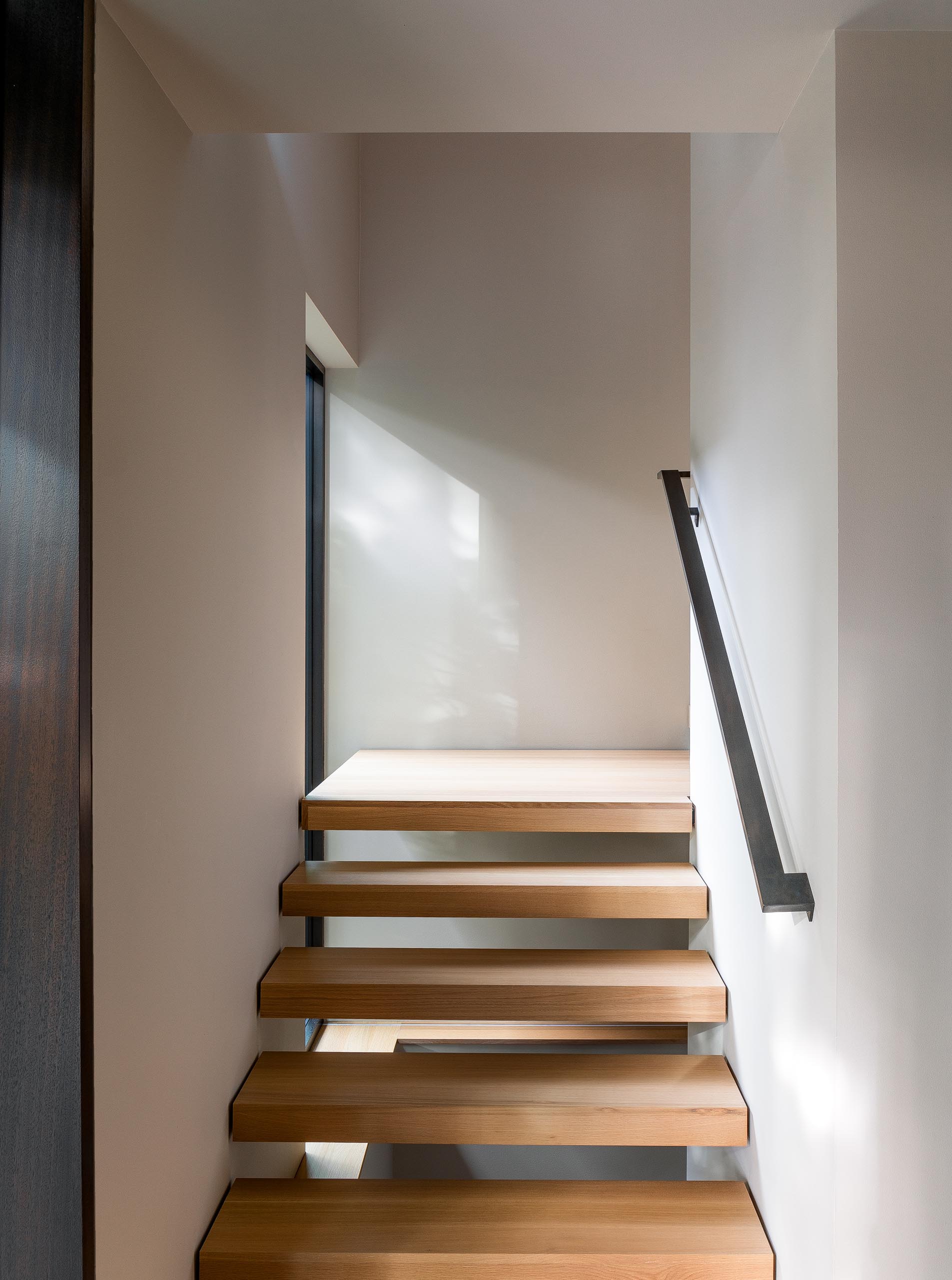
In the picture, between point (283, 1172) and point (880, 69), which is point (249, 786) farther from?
point (880, 69)

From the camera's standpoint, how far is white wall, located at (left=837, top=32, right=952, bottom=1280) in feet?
4.63

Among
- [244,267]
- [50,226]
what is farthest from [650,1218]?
[244,267]

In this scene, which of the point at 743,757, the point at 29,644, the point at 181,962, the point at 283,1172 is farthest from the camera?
the point at 283,1172

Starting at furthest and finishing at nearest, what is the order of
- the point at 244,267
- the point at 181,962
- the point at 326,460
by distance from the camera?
the point at 326,460, the point at 244,267, the point at 181,962

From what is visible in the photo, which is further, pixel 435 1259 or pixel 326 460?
pixel 326 460

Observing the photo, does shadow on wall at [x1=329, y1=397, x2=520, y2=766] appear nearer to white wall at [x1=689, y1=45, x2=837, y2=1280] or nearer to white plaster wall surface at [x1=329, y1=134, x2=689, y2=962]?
white plaster wall surface at [x1=329, y1=134, x2=689, y2=962]

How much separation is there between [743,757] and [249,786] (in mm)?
1100

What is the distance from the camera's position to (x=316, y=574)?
3754 mm

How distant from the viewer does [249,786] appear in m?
2.12

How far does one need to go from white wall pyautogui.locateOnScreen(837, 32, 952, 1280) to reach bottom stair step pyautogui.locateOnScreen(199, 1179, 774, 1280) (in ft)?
1.34

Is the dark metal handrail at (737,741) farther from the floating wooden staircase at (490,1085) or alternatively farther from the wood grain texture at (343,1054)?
the wood grain texture at (343,1054)

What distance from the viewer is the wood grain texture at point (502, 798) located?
2.60 m

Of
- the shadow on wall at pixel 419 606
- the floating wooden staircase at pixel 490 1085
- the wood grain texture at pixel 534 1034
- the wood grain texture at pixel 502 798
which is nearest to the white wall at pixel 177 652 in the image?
the floating wooden staircase at pixel 490 1085

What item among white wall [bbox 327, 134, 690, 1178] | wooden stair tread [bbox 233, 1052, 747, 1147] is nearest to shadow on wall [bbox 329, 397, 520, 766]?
white wall [bbox 327, 134, 690, 1178]
